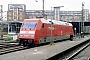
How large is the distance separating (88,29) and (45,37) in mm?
81000

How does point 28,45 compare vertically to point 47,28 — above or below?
below

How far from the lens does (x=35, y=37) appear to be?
24.0 metres

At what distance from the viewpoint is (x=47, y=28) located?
2792 centimetres

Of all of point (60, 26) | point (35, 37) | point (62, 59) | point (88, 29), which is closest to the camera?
point (62, 59)

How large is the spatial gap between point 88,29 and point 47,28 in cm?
8002

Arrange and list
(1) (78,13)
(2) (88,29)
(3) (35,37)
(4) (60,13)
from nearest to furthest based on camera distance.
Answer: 1. (3) (35,37)
2. (2) (88,29)
3. (4) (60,13)
4. (1) (78,13)

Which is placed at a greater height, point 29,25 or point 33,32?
point 29,25

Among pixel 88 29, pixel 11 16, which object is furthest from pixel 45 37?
pixel 11 16

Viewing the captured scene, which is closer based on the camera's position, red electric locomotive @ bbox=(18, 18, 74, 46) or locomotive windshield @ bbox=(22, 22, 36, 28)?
red electric locomotive @ bbox=(18, 18, 74, 46)

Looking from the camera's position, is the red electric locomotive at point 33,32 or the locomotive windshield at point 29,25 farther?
the locomotive windshield at point 29,25

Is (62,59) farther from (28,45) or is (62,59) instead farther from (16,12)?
(16,12)

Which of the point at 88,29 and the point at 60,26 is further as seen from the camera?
the point at 88,29

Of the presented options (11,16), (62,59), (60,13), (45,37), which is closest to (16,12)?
(11,16)

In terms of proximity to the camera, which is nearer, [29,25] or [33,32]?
[33,32]
